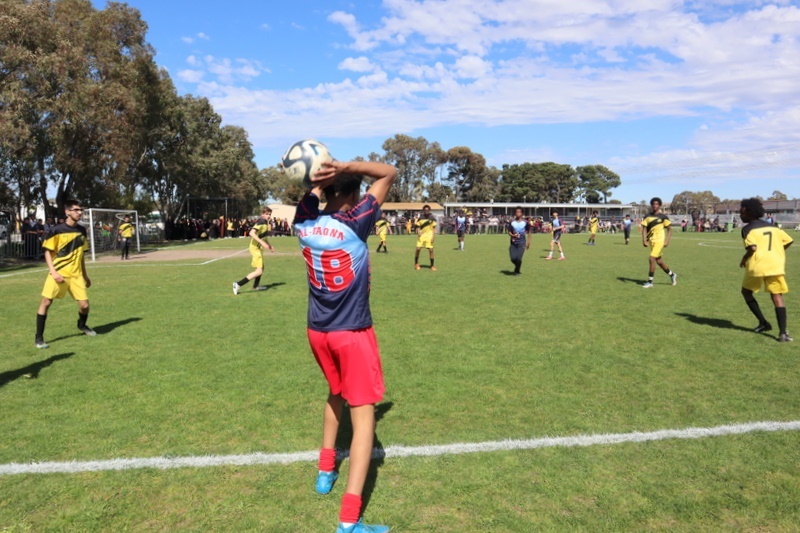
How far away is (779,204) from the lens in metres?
95.1

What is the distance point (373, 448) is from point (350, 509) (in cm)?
121

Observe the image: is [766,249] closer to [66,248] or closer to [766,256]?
[766,256]

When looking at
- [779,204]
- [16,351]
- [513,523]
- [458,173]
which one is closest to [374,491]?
[513,523]

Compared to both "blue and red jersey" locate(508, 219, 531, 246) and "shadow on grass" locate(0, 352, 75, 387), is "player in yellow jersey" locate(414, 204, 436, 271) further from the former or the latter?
"shadow on grass" locate(0, 352, 75, 387)

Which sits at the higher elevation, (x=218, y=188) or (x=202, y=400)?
(x=218, y=188)

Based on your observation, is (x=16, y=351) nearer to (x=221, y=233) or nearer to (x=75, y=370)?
(x=75, y=370)

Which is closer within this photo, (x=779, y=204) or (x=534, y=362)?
(x=534, y=362)

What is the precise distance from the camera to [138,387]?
5.81 meters

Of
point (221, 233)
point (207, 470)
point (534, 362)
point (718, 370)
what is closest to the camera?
point (207, 470)

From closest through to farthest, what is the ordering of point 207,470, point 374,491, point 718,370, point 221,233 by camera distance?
point 374,491 → point 207,470 → point 718,370 → point 221,233

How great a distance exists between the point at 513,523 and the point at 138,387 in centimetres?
433

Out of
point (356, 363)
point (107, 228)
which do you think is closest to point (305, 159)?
point (356, 363)

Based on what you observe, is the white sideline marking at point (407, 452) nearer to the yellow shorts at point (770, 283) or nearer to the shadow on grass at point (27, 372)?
the shadow on grass at point (27, 372)

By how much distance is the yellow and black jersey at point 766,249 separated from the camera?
761 centimetres
